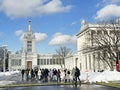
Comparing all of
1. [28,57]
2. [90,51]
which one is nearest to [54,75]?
[90,51]

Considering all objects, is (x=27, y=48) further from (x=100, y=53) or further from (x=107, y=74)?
(x=107, y=74)

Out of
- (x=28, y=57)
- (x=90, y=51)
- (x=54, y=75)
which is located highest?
(x=28, y=57)

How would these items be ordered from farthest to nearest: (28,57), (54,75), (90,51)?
(28,57), (90,51), (54,75)

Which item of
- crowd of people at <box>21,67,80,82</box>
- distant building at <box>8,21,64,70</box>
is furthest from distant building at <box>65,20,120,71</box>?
distant building at <box>8,21,64,70</box>

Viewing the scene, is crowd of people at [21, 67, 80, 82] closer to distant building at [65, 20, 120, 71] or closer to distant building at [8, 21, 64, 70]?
distant building at [65, 20, 120, 71]

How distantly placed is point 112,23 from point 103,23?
351 centimetres

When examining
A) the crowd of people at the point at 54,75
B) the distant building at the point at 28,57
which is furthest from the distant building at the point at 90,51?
the distant building at the point at 28,57

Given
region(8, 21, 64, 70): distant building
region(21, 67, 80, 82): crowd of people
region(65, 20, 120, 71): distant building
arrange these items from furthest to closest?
region(8, 21, 64, 70): distant building → region(65, 20, 120, 71): distant building → region(21, 67, 80, 82): crowd of people

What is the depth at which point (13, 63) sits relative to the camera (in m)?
169

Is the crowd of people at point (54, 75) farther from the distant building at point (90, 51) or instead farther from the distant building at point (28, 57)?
the distant building at point (28, 57)

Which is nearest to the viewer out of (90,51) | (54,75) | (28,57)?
(54,75)

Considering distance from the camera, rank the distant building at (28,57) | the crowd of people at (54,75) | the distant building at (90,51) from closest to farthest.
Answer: the crowd of people at (54,75) < the distant building at (90,51) < the distant building at (28,57)

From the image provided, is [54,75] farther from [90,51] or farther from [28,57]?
[28,57]

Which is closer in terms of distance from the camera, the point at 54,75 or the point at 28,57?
the point at 54,75
